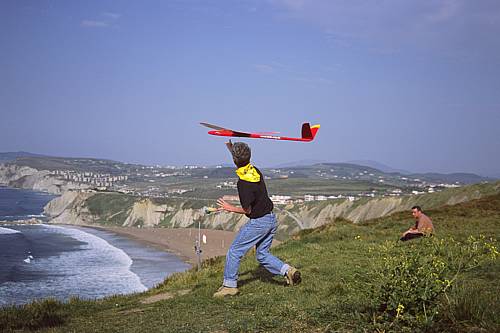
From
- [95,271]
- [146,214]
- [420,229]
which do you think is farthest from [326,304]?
[146,214]

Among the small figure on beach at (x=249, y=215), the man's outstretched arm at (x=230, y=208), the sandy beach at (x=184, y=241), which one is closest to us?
the man's outstretched arm at (x=230, y=208)

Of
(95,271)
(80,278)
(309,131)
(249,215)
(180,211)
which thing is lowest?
(180,211)

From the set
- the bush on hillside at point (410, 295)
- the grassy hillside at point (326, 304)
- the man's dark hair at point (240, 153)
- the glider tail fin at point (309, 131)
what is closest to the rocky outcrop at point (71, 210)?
the glider tail fin at point (309, 131)

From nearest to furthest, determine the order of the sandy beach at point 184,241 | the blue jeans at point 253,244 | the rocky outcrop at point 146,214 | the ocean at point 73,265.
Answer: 1. the blue jeans at point 253,244
2. the ocean at point 73,265
3. the sandy beach at point 184,241
4. the rocky outcrop at point 146,214

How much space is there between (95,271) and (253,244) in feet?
115

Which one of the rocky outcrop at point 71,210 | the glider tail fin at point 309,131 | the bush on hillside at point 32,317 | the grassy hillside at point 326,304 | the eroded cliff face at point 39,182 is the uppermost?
the glider tail fin at point 309,131

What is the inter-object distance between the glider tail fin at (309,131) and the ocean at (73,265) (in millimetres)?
17371

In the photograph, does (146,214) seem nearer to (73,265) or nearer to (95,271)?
(73,265)

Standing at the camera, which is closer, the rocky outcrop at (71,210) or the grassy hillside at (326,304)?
the grassy hillside at (326,304)

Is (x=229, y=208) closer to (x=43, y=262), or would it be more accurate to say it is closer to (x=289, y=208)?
(x=43, y=262)

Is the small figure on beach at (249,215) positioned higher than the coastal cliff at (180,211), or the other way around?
the small figure on beach at (249,215)

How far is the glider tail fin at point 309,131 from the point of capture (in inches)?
432

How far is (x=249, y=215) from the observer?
315 inches

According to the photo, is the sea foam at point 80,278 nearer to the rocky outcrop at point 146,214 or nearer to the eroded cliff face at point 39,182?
the rocky outcrop at point 146,214
